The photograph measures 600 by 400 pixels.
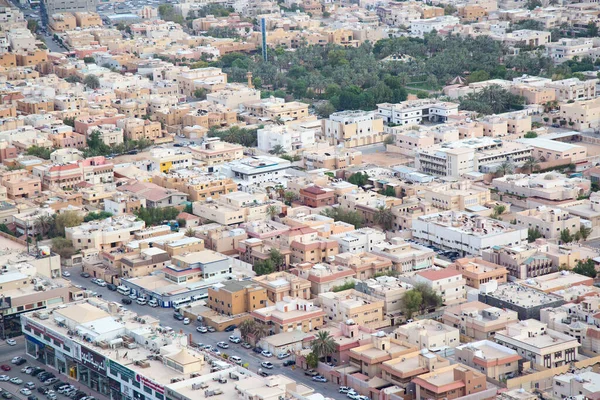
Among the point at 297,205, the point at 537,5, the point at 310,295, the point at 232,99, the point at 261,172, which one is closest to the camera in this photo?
the point at 310,295

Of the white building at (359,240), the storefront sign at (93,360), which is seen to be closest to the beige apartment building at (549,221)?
the white building at (359,240)

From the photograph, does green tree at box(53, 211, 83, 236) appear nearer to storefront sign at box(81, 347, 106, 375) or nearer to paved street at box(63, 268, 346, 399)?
paved street at box(63, 268, 346, 399)

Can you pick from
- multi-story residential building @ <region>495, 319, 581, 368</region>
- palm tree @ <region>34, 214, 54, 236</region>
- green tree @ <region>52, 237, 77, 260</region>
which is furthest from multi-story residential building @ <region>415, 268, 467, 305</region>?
palm tree @ <region>34, 214, 54, 236</region>

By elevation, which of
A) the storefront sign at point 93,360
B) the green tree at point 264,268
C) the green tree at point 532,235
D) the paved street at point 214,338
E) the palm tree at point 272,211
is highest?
the storefront sign at point 93,360

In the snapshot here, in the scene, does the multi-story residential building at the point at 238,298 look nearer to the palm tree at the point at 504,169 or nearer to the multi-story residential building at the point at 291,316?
the multi-story residential building at the point at 291,316

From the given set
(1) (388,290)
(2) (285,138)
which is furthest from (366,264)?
(2) (285,138)

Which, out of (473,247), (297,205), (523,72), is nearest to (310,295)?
(473,247)

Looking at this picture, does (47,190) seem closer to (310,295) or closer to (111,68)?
(310,295)

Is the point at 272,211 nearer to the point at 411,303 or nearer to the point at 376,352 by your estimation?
the point at 411,303
